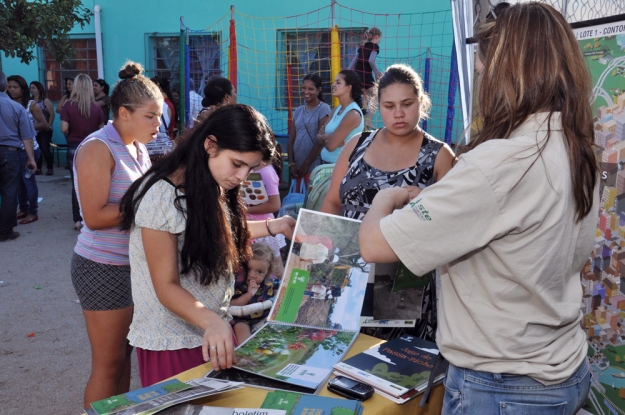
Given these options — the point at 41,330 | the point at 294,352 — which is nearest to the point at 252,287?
the point at 294,352

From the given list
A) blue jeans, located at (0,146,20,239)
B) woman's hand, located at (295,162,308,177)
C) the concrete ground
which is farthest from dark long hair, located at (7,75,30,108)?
woman's hand, located at (295,162,308,177)

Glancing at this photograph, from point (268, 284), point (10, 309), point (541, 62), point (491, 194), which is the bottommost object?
point (10, 309)

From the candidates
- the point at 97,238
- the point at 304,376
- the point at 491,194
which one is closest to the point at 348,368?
the point at 304,376

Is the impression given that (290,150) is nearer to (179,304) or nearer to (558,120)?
(179,304)

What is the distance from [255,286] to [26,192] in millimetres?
5707

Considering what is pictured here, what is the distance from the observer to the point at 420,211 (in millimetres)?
1212

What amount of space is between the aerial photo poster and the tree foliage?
9.86 meters

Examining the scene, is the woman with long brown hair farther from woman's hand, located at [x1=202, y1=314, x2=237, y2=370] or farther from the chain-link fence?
the chain-link fence

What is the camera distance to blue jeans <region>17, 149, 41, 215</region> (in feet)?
23.8

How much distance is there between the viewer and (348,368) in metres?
1.73

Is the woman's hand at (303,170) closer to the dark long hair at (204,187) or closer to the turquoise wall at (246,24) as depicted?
the turquoise wall at (246,24)

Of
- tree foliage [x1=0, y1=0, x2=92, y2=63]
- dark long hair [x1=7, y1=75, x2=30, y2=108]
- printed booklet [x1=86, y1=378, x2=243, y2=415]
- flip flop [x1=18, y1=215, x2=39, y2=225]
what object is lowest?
flip flop [x1=18, y1=215, x2=39, y2=225]

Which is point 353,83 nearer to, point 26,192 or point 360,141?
point 360,141

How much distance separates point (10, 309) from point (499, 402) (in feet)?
15.2
